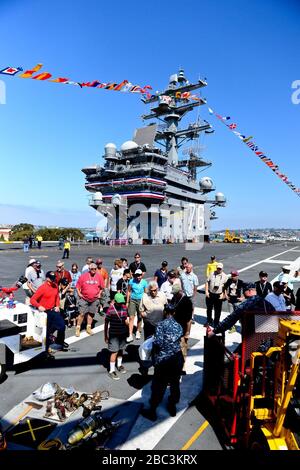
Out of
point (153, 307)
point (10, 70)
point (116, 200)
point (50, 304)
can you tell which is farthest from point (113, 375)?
point (116, 200)

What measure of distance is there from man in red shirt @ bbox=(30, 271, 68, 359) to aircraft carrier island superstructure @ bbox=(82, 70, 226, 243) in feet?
160

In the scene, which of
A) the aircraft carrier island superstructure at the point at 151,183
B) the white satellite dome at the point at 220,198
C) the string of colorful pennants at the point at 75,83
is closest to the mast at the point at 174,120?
the aircraft carrier island superstructure at the point at 151,183

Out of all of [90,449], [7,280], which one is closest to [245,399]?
[90,449]

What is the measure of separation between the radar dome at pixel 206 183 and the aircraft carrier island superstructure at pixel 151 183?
9.88m

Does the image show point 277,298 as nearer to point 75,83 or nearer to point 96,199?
point 75,83

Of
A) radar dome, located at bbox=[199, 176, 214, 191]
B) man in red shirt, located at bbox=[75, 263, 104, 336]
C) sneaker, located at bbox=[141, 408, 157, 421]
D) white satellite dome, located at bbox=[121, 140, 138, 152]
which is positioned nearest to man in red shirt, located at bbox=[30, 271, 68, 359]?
man in red shirt, located at bbox=[75, 263, 104, 336]

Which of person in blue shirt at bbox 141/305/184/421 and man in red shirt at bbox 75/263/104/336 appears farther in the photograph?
man in red shirt at bbox 75/263/104/336

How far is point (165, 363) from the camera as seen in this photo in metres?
4.36

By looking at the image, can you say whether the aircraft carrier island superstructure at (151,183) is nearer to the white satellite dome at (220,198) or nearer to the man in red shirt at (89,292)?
the white satellite dome at (220,198)

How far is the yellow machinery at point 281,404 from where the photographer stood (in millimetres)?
3193

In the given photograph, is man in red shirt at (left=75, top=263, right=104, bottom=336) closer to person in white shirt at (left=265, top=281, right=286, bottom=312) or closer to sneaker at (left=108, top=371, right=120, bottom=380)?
sneaker at (left=108, top=371, right=120, bottom=380)

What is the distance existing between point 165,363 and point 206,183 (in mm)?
81665

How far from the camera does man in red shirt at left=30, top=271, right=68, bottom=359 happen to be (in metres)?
6.73
